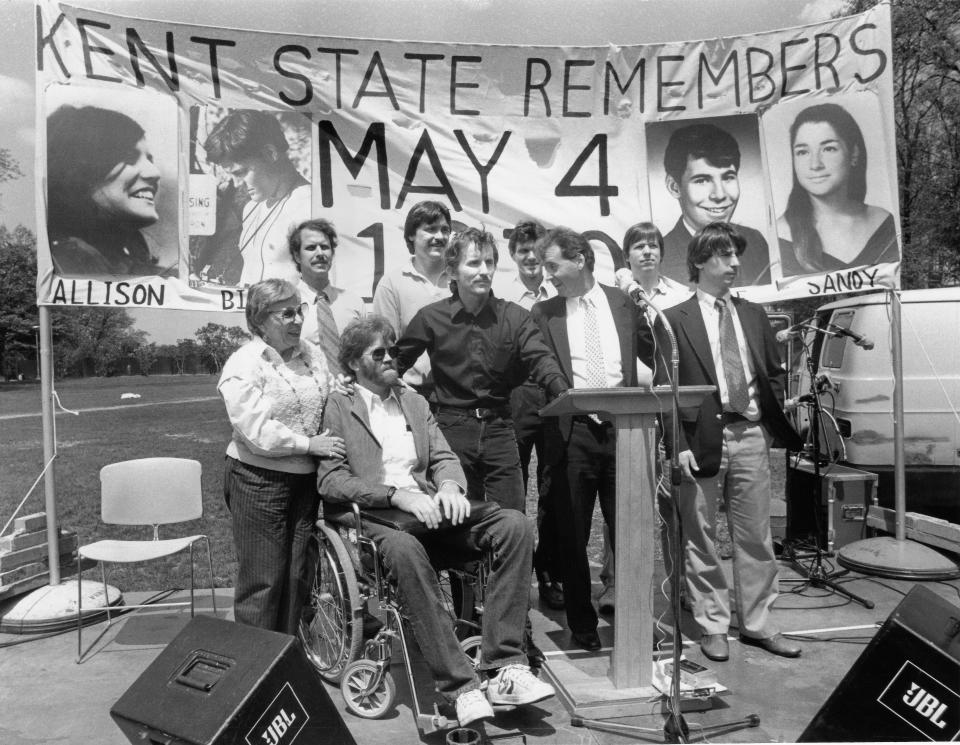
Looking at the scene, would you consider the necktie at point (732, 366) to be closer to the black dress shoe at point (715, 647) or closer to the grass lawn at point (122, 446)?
the black dress shoe at point (715, 647)

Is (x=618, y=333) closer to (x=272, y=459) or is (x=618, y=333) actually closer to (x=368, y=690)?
(x=272, y=459)

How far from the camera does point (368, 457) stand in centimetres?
326

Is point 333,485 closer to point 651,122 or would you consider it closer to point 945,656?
point 945,656

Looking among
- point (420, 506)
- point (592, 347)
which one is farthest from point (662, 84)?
point (420, 506)

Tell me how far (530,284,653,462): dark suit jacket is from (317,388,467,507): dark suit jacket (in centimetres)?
55

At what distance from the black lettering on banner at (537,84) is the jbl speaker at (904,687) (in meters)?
3.15

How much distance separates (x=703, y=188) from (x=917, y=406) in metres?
3.08

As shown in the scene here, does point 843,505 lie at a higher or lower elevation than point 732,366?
lower

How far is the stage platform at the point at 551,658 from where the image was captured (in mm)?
2873

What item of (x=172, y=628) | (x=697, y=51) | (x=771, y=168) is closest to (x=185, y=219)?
(x=172, y=628)

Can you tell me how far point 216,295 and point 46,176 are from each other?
3.17ft

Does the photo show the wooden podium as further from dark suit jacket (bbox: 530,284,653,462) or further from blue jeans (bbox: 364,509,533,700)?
dark suit jacket (bbox: 530,284,653,462)

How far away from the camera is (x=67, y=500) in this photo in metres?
10.4

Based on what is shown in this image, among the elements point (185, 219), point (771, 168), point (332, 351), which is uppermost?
point (771, 168)
